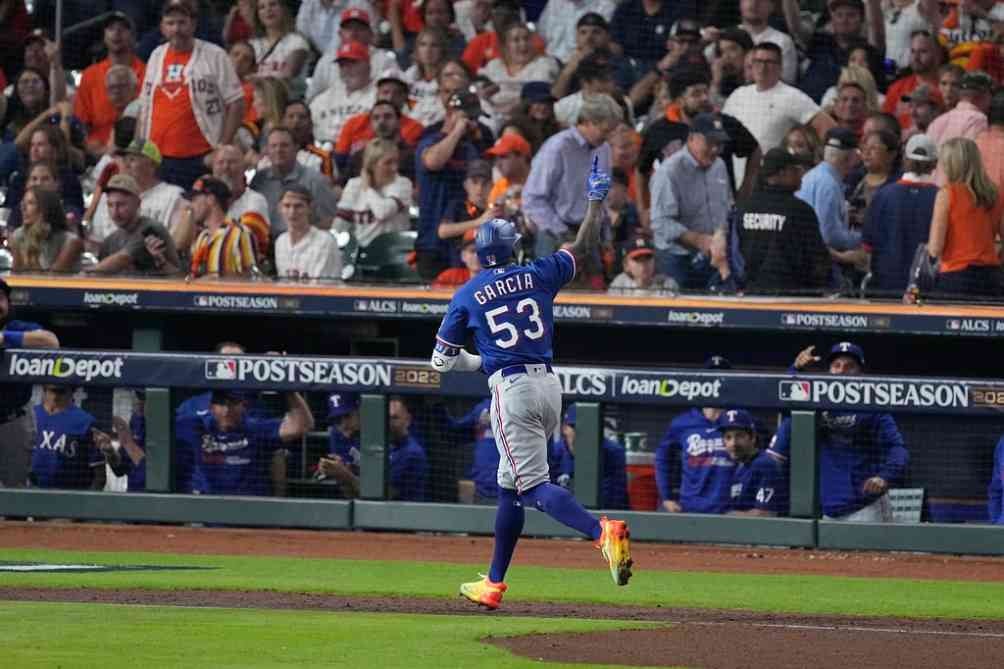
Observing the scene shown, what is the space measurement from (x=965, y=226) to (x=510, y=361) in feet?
14.8

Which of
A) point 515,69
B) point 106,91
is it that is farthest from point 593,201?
point 106,91

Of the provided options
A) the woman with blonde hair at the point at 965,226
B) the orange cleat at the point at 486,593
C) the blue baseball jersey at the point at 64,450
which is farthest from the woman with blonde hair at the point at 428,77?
the orange cleat at the point at 486,593

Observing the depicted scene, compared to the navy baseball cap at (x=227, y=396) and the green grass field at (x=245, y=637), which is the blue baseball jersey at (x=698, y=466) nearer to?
the navy baseball cap at (x=227, y=396)

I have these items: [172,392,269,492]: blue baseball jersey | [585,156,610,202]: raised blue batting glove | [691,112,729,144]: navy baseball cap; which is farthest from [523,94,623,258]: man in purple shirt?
[585,156,610,202]: raised blue batting glove

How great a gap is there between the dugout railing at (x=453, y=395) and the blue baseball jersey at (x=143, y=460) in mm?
55

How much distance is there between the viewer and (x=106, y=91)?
15.1m

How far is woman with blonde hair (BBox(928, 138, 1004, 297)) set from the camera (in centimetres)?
1159

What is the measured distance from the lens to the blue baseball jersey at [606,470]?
11.2 metres

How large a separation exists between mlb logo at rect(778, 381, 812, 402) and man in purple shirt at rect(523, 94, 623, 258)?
217 centimetres

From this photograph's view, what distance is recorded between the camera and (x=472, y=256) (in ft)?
40.5

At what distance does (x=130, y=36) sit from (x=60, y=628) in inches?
354

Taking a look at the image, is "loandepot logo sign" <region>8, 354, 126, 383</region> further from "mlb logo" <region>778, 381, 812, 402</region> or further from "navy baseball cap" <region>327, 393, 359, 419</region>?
"mlb logo" <region>778, 381, 812, 402</region>

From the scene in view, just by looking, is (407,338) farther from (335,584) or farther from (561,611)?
(561,611)

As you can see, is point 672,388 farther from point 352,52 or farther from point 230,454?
point 352,52
